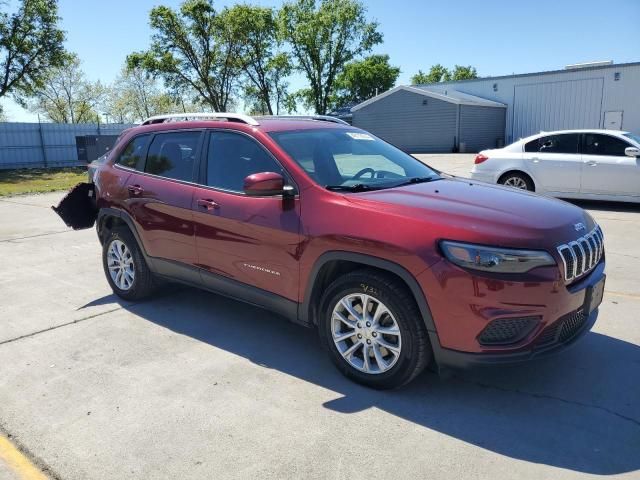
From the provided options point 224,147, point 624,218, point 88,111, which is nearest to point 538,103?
point 624,218

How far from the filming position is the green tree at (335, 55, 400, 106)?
192 ft

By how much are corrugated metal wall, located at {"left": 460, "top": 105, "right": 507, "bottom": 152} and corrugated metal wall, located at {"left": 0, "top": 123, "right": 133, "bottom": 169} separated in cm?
1998

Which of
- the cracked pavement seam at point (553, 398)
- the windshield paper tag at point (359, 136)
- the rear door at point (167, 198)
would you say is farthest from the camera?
the windshield paper tag at point (359, 136)

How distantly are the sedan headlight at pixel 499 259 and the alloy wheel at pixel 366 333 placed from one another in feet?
1.99

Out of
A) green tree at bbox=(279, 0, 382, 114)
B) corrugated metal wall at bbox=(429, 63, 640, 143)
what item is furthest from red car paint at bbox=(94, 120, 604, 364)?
green tree at bbox=(279, 0, 382, 114)

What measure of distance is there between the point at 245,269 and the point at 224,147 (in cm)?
106

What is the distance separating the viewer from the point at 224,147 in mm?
4371

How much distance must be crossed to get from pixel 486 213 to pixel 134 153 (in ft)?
11.6

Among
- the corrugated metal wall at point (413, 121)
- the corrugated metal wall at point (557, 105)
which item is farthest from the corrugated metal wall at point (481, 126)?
the corrugated metal wall at point (557, 105)

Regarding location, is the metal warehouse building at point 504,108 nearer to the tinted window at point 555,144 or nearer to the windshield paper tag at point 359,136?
the tinted window at point 555,144

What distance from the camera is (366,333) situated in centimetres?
342

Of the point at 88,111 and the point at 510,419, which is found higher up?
the point at 88,111

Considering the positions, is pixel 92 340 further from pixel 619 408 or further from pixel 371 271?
pixel 619 408

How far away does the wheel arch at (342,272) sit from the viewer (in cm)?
312
